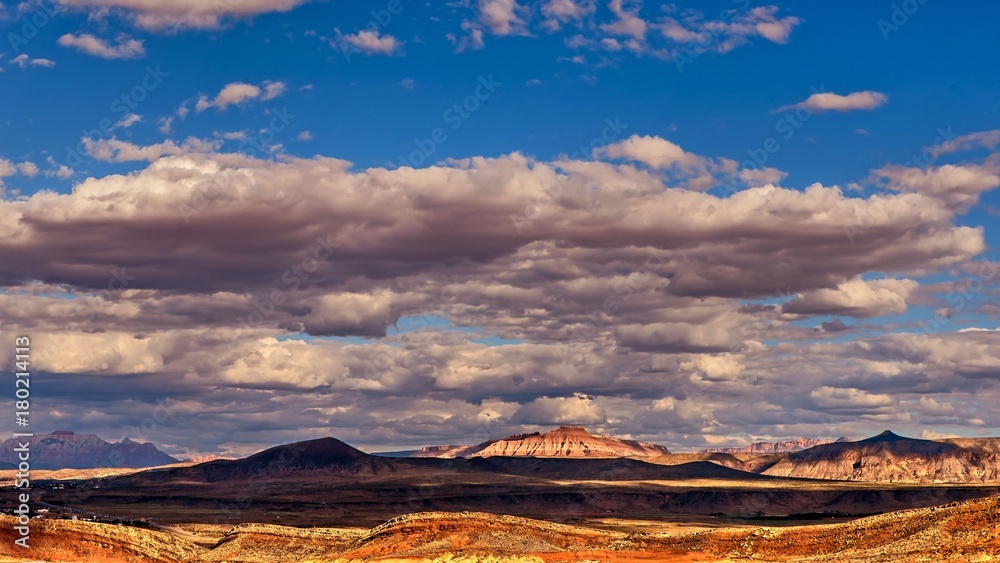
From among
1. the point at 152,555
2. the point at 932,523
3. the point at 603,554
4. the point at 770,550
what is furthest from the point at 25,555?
the point at 932,523

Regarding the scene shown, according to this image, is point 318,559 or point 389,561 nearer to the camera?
point 389,561

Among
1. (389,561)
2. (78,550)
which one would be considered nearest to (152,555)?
(78,550)

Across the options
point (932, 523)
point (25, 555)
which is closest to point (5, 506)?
point (25, 555)

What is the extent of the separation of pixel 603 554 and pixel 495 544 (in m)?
10.3

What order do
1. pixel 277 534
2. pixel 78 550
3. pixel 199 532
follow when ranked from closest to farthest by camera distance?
pixel 78 550, pixel 277 534, pixel 199 532

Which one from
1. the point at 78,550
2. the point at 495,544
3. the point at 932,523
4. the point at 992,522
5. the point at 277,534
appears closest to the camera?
the point at 992,522

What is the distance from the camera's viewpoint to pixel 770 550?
10106 centimetres

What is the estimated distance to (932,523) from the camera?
316 ft

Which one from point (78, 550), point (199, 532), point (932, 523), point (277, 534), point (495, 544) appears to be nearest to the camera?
point (932, 523)

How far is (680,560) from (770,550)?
8.82 m

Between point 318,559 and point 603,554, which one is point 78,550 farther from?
point 603,554

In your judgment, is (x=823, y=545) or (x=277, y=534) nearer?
(x=823, y=545)

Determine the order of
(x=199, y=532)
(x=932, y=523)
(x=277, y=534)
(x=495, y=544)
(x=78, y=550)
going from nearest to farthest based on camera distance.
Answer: (x=932, y=523)
(x=495, y=544)
(x=78, y=550)
(x=277, y=534)
(x=199, y=532)

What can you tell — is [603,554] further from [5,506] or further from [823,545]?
[5,506]
